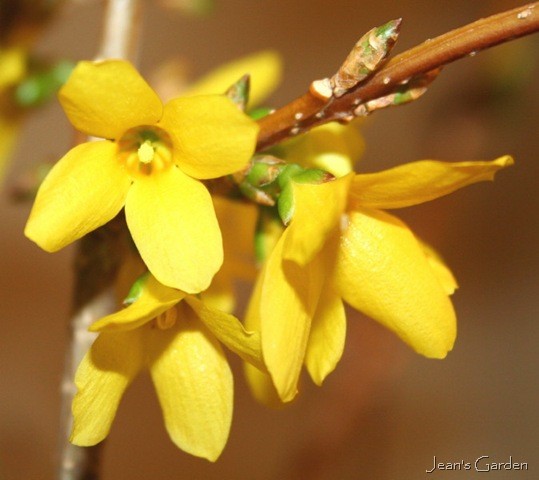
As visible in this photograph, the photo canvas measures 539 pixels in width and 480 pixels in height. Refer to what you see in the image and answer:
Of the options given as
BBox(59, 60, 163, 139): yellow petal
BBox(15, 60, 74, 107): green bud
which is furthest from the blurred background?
BBox(59, 60, 163, 139): yellow petal

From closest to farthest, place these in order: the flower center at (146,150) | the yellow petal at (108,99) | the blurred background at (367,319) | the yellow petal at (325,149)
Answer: the yellow petal at (108,99) < the flower center at (146,150) < the yellow petal at (325,149) < the blurred background at (367,319)

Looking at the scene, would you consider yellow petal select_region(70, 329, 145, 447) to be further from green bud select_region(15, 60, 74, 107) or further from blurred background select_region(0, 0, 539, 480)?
blurred background select_region(0, 0, 539, 480)

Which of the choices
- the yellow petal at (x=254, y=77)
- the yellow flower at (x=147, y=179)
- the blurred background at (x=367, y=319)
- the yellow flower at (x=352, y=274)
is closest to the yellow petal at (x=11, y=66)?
the yellow petal at (x=254, y=77)

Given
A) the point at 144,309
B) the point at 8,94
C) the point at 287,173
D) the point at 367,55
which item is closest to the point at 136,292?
the point at 144,309

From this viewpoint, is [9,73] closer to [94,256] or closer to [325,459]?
[94,256]

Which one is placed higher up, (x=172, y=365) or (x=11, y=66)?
(x=11, y=66)

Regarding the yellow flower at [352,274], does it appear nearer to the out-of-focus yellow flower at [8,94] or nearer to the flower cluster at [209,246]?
the flower cluster at [209,246]

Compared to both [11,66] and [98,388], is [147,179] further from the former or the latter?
[11,66]
